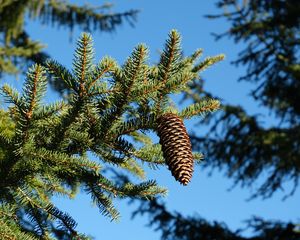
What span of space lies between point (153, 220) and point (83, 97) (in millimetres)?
9351

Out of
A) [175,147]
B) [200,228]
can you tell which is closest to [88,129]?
[175,147]

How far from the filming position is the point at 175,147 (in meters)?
1.59

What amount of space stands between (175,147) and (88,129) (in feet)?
0.94

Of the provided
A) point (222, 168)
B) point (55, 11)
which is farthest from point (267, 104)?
point (55, 11)

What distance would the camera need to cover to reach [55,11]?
35.2 feet

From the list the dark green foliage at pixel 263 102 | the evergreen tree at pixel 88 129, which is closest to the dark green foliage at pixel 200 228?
the dark green foliage at pixel 263 102

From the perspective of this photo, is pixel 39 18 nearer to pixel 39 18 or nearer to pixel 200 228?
pixel 39 18

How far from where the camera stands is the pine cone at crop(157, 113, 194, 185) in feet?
5.16

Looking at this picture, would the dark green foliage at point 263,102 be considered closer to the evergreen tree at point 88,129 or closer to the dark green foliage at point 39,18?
the dark green foliage at point 39,18

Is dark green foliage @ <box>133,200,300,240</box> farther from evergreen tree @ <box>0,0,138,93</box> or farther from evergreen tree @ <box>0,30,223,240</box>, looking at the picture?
evergreen tree @ <box>0,30,223,240</box>

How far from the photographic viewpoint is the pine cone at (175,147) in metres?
1.57

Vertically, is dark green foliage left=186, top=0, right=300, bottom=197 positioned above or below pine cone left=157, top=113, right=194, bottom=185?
above

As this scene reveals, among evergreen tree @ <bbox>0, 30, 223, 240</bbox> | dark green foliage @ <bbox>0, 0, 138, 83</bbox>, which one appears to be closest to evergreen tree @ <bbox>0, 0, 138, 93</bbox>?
dark green foliage @ <bbox>0, 0, 138, 83</bbox>

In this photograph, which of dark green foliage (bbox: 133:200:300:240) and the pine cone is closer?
the pine cone
